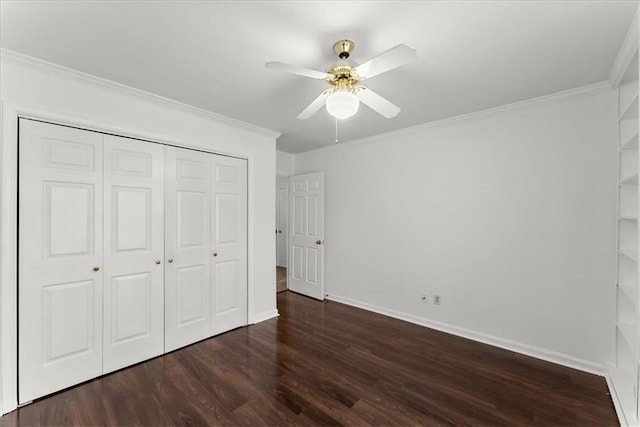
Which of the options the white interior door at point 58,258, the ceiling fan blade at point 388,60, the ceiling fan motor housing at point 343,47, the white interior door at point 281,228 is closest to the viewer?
the ceiling fan blade at point 388,60

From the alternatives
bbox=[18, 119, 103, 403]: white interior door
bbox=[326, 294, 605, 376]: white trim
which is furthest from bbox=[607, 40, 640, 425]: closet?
bbox=[18, 119, 103, 403]: white interior door

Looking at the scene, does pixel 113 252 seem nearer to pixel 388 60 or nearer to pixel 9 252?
pixel 9 252

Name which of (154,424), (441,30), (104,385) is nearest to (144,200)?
(104,385)

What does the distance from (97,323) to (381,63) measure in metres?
2.92

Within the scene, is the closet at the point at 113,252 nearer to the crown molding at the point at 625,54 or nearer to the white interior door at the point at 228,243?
the white interior door at the point at 228,243

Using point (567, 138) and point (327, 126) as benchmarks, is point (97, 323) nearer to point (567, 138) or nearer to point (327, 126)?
point (327, 126)

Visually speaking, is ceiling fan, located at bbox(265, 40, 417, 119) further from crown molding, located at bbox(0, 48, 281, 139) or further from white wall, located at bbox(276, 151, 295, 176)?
white wall, located at bbox(276, 151, 295, 176)

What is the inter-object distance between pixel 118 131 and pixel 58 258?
3.68ft

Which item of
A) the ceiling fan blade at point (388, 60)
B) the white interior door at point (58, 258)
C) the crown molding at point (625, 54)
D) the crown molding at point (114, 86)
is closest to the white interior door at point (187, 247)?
the crown molding at point (114, 86)

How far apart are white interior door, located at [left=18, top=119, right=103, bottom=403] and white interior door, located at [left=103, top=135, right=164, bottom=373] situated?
0.24 ft

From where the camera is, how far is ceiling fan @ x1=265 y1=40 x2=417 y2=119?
1532 millimetres

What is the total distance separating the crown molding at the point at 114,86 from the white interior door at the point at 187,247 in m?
0.43

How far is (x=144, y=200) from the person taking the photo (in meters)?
2.61

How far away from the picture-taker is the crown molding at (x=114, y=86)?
1.95 metres
